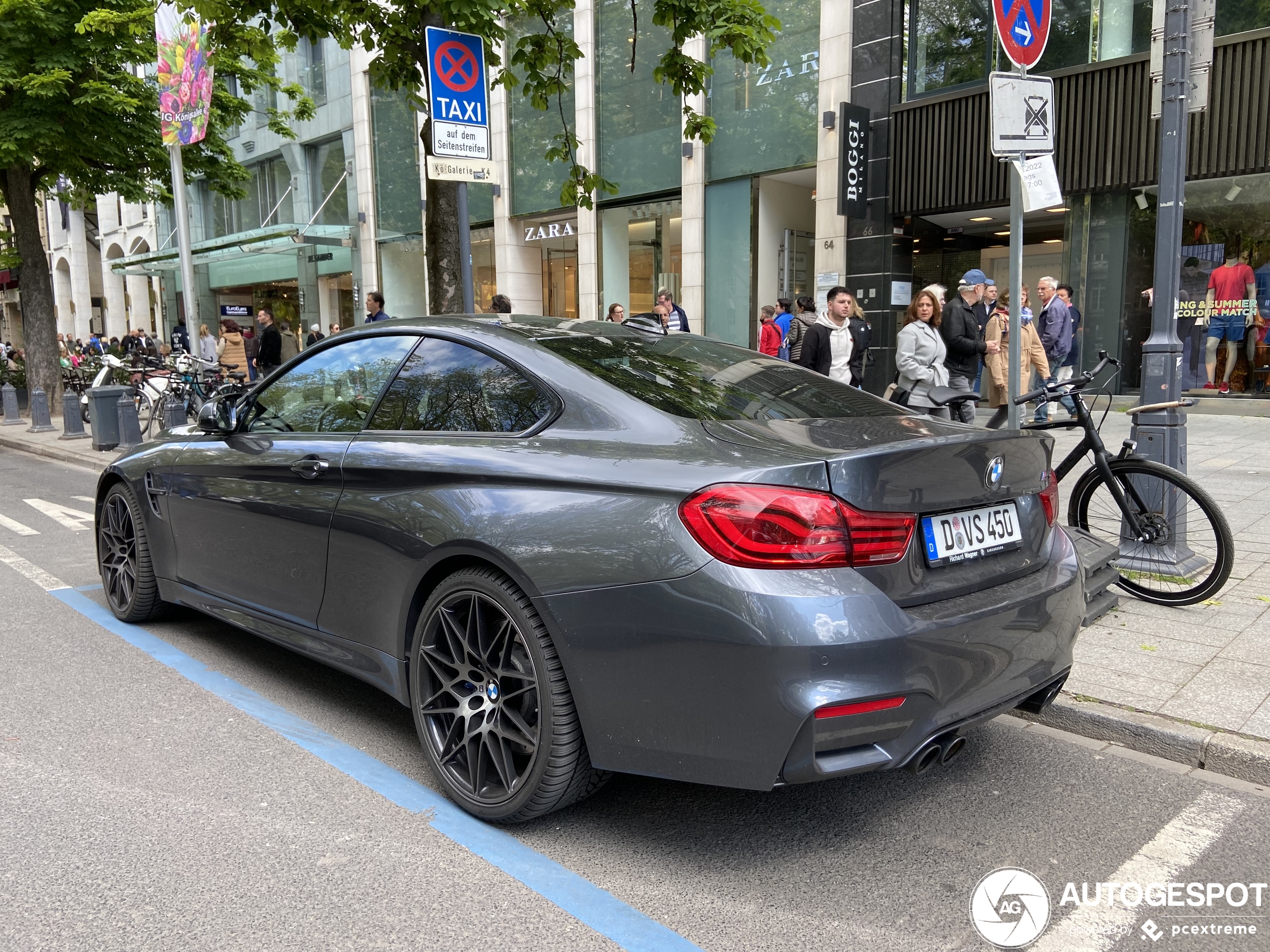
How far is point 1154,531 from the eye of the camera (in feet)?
16.3

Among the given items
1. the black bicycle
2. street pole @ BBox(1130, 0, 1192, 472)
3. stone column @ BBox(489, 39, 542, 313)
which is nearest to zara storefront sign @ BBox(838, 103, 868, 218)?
stone column @ BBox(489, 39, 542, 313)

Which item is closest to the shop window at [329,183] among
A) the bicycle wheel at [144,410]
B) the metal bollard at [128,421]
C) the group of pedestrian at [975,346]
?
the bicycle wheel at [144,410]

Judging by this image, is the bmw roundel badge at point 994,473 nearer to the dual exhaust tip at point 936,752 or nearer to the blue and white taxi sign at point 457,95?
the dual exhaust tip at point 936,752

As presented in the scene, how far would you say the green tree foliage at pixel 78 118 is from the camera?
50.6ft

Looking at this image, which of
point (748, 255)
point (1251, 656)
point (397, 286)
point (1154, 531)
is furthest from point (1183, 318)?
point (397, 286)

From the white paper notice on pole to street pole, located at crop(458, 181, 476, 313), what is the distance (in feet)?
12.2

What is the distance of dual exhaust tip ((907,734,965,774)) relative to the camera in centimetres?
247

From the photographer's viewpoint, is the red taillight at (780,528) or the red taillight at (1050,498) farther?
the red taillight at (1050,498)

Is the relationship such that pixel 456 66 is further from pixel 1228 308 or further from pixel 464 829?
pixel 1228 308

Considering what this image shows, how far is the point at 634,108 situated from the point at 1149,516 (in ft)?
48.6

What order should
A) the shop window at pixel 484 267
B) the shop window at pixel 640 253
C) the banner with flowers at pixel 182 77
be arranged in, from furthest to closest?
the shop window at pixel 484 267
the shop window at pixel 640 253
the banner with flowers at pixel 182 77

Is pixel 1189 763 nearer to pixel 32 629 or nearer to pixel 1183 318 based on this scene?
pixel 32 629

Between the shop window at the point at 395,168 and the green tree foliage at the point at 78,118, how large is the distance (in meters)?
4.82

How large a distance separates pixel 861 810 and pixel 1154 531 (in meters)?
2.87
